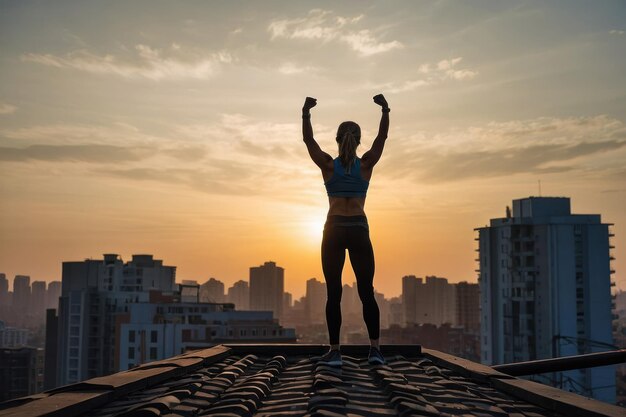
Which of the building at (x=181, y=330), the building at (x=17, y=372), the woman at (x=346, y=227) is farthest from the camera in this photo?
the building at (x=17, y=372)

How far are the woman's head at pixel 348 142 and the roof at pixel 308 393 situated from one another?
6.74 feet

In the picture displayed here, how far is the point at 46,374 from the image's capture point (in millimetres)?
137000

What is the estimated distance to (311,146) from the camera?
8.66 meters

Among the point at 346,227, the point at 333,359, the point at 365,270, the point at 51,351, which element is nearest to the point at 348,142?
the point at 346,227

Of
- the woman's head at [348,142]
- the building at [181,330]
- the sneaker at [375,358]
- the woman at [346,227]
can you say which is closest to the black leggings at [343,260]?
the woman at [346,227]

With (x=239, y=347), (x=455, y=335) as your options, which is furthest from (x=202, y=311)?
(x=239, y=347)

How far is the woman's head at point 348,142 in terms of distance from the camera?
850 cm

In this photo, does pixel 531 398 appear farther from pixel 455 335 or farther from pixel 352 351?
pixel 455 335

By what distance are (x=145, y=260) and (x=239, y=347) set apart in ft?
457

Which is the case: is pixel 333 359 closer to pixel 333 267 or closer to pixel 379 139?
pixel 333 267

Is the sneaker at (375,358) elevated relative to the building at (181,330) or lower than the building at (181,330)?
elevated

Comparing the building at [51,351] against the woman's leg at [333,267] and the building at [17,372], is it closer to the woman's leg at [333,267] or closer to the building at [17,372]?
→ the building at [17,372]

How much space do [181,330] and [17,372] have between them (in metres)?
42.4

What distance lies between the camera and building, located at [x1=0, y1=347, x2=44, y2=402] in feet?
411
